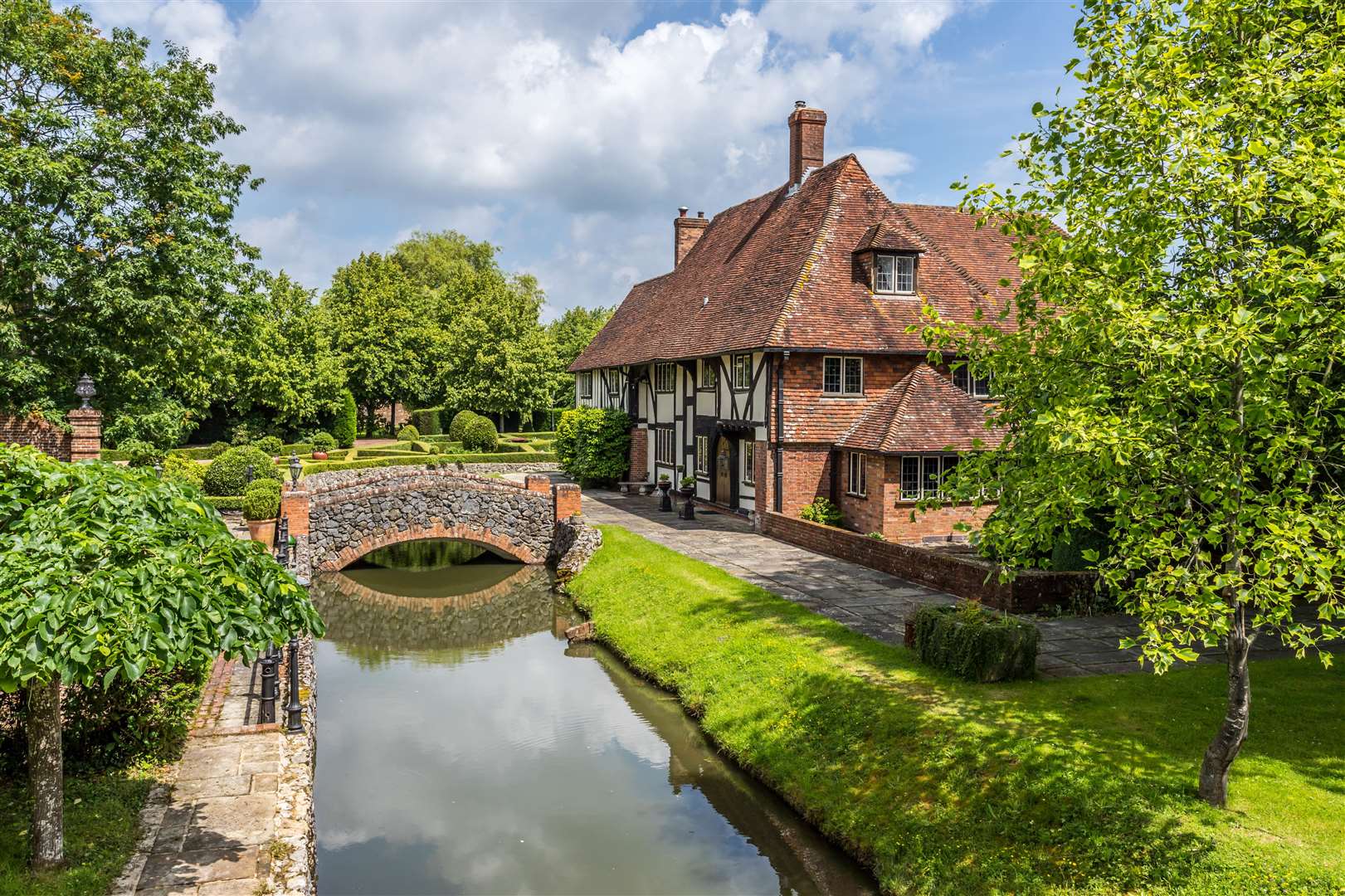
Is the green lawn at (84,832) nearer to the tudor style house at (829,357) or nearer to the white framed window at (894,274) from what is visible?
the tudor style house at (829,357)

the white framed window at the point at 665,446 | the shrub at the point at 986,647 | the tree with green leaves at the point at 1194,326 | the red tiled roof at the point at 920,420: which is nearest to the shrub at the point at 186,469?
the white framed window at the point at 665,446

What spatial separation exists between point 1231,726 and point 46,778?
9.97 meters

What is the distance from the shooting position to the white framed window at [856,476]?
77.0 ft

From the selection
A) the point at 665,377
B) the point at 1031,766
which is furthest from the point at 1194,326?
the point at 665,377

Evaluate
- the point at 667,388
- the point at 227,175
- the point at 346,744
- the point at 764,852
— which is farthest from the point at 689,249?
the point at 764,852

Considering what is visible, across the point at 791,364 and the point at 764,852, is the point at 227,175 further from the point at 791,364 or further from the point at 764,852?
the point at 764,852

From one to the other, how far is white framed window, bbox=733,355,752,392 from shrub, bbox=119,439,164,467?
49.1 feet

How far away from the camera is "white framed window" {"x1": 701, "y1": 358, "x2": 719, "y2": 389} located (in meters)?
27.6

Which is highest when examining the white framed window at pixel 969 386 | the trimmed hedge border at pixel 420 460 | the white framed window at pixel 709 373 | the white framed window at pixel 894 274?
the white framed window at pixel 894 274

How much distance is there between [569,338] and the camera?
2785 inches

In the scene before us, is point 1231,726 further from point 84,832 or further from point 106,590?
point 84,832

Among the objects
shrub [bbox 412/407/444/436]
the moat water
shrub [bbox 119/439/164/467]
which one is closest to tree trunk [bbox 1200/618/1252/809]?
the moat water

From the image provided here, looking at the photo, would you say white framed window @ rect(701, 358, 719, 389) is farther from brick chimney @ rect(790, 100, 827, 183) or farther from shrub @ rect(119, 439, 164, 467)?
shrub @ rect(119, 439, 164, 467)

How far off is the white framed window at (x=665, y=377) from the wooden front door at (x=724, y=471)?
141 inches
